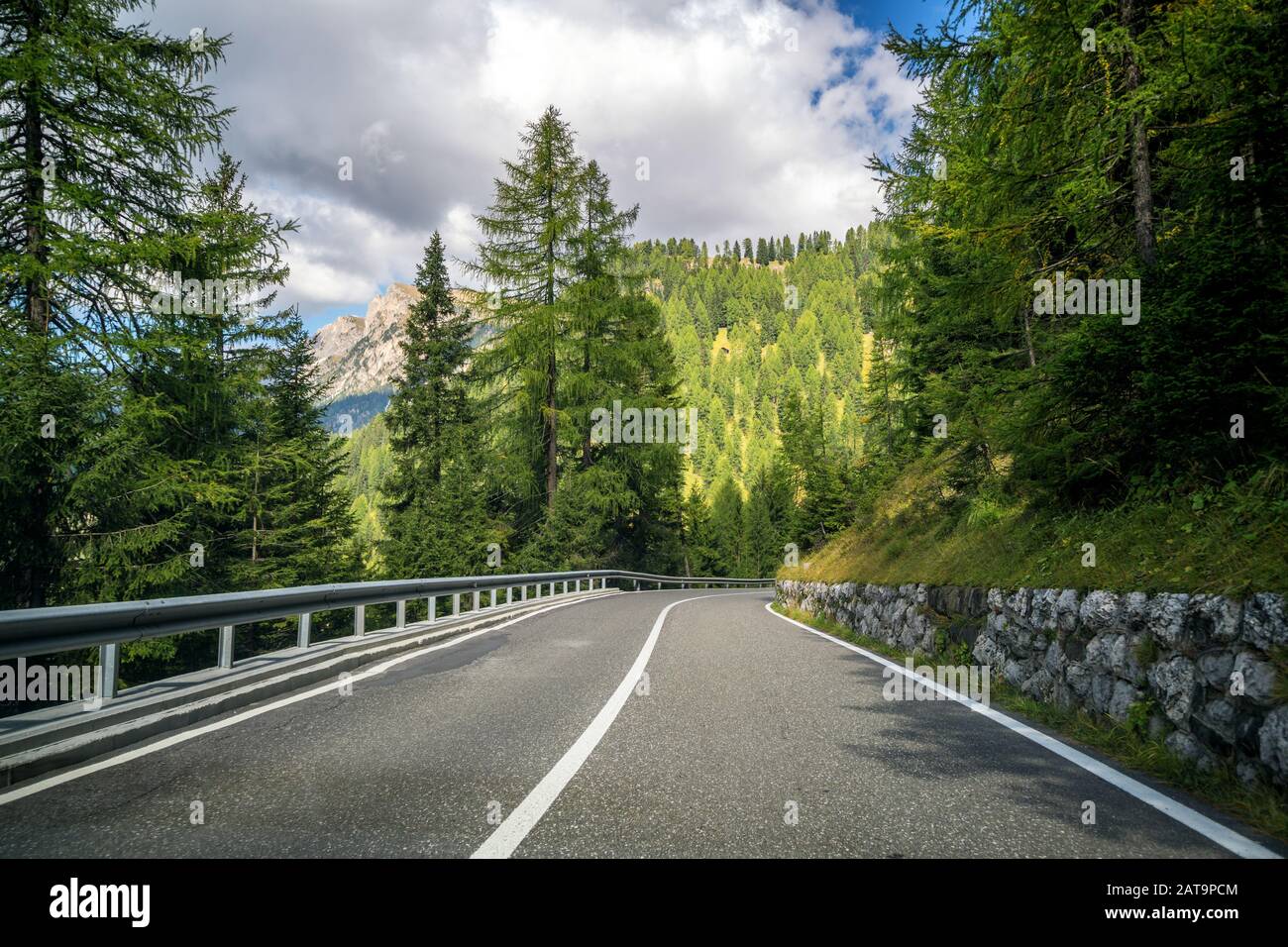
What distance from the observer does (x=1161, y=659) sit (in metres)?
4.42

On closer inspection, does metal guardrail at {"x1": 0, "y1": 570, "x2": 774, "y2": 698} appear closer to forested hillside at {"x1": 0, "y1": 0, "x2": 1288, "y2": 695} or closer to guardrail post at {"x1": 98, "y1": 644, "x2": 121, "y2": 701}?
guardrail post at {"x1": 98, "y1": 644, "x2": 121, "y2": 701}

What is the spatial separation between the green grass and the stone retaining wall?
7.2 inches

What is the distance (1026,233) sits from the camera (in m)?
8.82

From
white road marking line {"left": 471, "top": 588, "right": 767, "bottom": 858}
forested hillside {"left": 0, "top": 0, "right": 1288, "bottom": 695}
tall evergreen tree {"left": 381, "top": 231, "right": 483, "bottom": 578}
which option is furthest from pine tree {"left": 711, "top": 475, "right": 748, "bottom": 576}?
white road marking line {"left": 471, "top": 588, "right": 767, "bottom": 858}

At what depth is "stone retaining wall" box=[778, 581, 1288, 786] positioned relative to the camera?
11.7 feet

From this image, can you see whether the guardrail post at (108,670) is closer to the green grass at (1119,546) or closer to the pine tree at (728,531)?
the green grass at (1119,546)

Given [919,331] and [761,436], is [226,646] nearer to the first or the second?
[919,331]

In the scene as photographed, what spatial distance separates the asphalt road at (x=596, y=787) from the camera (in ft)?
9.30

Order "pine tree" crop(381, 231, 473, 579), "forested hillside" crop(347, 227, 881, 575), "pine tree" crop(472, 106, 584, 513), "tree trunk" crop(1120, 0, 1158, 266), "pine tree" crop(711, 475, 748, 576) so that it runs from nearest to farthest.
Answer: "tree trunk" crop(1120, 0, 1158, 266), "pine tree" crop(472, 106, 584, 513), "pine tree" crop(381, 231, 473, 579), "forested hillside" crop(347, 227, 881, 575), "pine tree" crop(711, 475, 748, 576)

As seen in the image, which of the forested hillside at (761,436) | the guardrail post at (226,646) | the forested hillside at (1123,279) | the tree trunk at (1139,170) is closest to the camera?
the forested hillside at (1123,279)

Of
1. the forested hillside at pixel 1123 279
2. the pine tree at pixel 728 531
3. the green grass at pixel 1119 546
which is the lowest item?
the pine tree at pixel 728 531

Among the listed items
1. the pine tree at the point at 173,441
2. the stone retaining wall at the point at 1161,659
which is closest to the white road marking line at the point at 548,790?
the stone retaining wall at the point at 1161,659

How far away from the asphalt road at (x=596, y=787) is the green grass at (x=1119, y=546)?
1.68 meters
